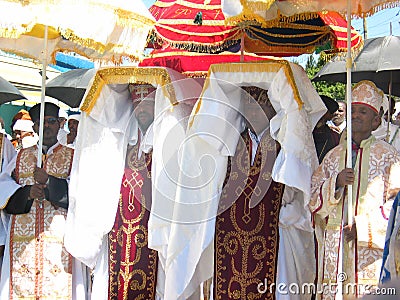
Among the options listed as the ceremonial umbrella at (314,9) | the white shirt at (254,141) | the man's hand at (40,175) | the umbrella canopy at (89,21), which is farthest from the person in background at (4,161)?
the ceremonial umbrella at (314,9)

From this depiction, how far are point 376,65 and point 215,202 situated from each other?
3.05 m

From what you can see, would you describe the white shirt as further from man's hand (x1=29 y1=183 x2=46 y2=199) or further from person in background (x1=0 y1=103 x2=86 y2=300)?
man's hand (x1=29 y1=183 x2=46 y2=199)

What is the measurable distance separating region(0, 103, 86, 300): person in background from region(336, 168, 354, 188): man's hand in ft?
7.46

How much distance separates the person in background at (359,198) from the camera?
4.31 m

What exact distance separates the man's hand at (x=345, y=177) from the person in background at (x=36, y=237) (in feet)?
7.46

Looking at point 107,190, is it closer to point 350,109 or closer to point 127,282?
point 127,282

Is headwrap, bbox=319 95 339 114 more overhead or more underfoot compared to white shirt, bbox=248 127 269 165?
more overhead

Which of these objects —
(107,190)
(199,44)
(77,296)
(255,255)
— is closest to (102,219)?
(107,190)

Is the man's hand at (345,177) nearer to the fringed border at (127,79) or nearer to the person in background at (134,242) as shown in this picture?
the fringed border at (127,79)

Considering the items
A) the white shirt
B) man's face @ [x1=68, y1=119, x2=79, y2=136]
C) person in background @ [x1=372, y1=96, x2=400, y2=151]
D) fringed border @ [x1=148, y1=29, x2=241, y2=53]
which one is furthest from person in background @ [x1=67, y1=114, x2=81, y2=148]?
person in background @ [x1=372, y1=96, x2=400, y2=151]

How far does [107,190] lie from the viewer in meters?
5.37

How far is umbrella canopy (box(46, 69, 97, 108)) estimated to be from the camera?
336 inches

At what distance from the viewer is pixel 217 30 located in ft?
18.4

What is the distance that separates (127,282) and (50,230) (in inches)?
31.0
